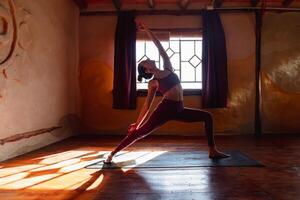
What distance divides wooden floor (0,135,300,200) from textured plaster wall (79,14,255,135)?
6.19 feet

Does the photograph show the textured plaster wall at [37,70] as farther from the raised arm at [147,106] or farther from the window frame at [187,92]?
the raised arm at [147,106]

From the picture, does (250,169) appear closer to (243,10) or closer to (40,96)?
(40,96)

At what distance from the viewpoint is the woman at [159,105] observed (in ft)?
10.8

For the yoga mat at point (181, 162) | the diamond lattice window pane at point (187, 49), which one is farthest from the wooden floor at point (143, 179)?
the diamond lattice window pane at point (187, 49)

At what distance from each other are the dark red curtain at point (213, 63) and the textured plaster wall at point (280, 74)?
0.80 meters

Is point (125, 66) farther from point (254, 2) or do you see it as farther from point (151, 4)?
point (254, 2)

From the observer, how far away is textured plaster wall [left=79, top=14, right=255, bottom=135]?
6.02 meters

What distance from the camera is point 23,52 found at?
4.01m

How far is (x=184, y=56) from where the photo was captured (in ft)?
19.9

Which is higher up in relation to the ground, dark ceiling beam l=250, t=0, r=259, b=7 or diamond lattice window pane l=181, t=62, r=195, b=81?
dark ceiling beam l=250, t=0, r=259, b=7

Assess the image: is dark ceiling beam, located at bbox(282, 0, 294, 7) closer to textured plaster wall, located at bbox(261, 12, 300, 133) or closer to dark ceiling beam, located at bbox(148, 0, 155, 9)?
textured plaster wall, located at bbox(261, 12, 300, 133)

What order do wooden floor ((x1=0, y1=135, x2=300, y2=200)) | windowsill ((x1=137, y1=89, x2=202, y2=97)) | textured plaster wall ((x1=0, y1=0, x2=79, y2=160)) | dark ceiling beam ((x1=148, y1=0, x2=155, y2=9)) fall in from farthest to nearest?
1. windowsill ((x1=137, y1=89, x2=202, y2=97))
2. dark ceiling beam ((x1=148, y1=0, x2=155, y2=9))
3. textured plaster wall ((x1=0, y1=0, x2=79, y2=160))
4. wooden floor ((x1=0, y1=135, x2=300, y2=200))

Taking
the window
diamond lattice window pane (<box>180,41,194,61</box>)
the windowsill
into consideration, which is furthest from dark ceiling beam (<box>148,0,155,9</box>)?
the windowsill

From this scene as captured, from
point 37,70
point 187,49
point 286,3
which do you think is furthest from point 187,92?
point 37,70
